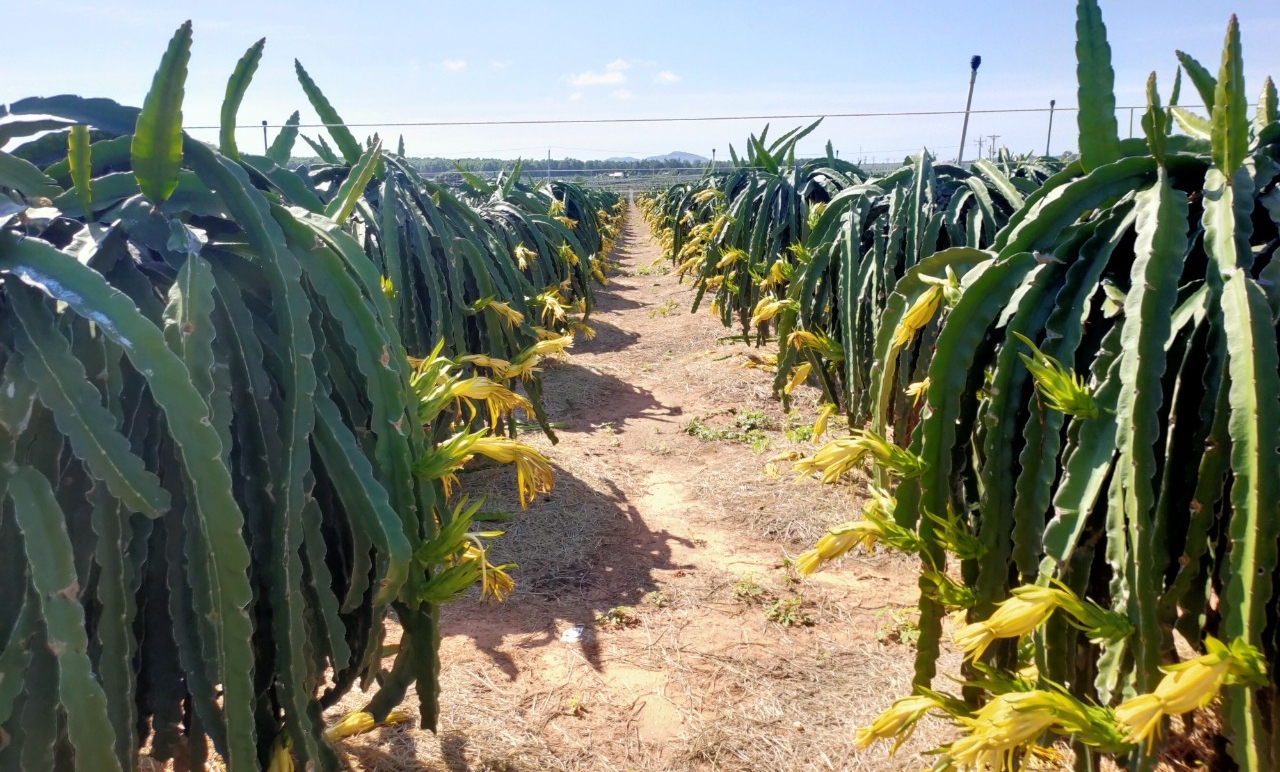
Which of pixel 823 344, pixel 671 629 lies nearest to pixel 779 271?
pixel 823 344

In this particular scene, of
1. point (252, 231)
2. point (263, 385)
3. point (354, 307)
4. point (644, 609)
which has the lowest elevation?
point (644, 609)

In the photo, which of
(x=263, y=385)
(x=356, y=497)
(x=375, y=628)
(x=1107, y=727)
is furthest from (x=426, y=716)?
(x=1107, y=727)

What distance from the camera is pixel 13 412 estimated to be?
3.80 feet

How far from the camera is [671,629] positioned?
9.99ft

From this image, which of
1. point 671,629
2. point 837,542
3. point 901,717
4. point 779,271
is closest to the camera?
point 901,717

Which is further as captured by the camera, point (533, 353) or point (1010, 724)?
point (533, 353)

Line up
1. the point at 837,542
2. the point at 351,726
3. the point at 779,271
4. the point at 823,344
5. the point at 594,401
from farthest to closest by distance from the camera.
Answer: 1. the point at 594,401
2. the point at 779,271
3. the point at 823,344
4. the point at 351,726
5. the point at 837,542

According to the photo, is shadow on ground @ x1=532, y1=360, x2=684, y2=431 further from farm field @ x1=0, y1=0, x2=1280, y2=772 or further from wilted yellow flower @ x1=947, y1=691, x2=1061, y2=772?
wilted yellow flower @ x1=947, y1=691, x2=1061, y2=772

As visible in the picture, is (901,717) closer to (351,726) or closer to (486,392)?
(486,392)

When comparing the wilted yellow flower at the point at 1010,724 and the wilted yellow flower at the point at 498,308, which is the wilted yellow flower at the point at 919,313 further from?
the wilted yellow flower at the point at 498,308

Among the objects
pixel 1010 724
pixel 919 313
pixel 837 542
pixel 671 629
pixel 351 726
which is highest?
pixel 919 313

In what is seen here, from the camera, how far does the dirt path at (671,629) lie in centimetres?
237

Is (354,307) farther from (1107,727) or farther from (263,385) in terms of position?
(1107,727)

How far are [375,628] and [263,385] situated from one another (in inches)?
20.3
